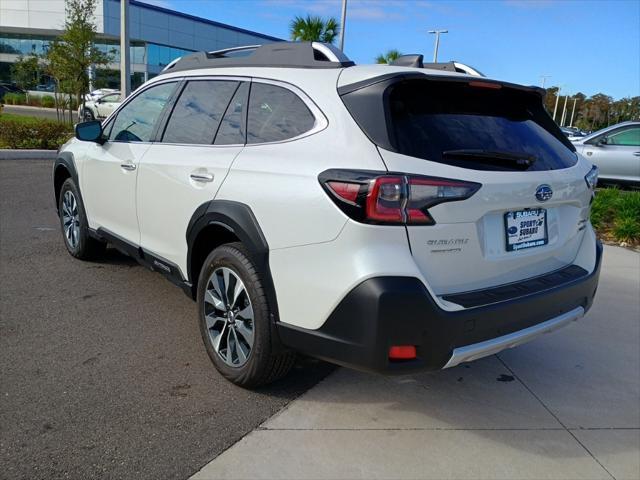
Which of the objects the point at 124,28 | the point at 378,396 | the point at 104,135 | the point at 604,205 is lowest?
the point at 378,396

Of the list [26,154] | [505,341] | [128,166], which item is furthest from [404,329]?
[26,154]

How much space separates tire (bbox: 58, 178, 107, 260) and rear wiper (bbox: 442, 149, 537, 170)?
373 cm

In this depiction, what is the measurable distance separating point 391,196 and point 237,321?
1261 mm

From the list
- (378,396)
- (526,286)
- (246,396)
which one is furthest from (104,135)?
(526,286)

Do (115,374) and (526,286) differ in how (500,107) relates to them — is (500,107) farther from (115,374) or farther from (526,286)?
(115,374)

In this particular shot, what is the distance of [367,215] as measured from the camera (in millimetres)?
2371

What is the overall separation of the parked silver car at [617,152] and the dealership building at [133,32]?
36.1 m

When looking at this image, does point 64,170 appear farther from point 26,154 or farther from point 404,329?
point 26,154

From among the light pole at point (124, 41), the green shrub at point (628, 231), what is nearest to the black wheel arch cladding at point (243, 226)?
the green shrub at point (628, 231)

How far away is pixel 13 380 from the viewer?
123 inches

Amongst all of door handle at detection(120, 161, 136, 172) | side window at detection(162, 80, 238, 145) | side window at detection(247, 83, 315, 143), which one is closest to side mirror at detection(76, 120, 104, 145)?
door handle at detection(120, 161, 136, 172)

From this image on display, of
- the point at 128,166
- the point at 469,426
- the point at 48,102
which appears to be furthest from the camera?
the point at 48,102

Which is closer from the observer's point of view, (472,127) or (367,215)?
(367,215)

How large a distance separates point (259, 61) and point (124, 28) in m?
13.0
